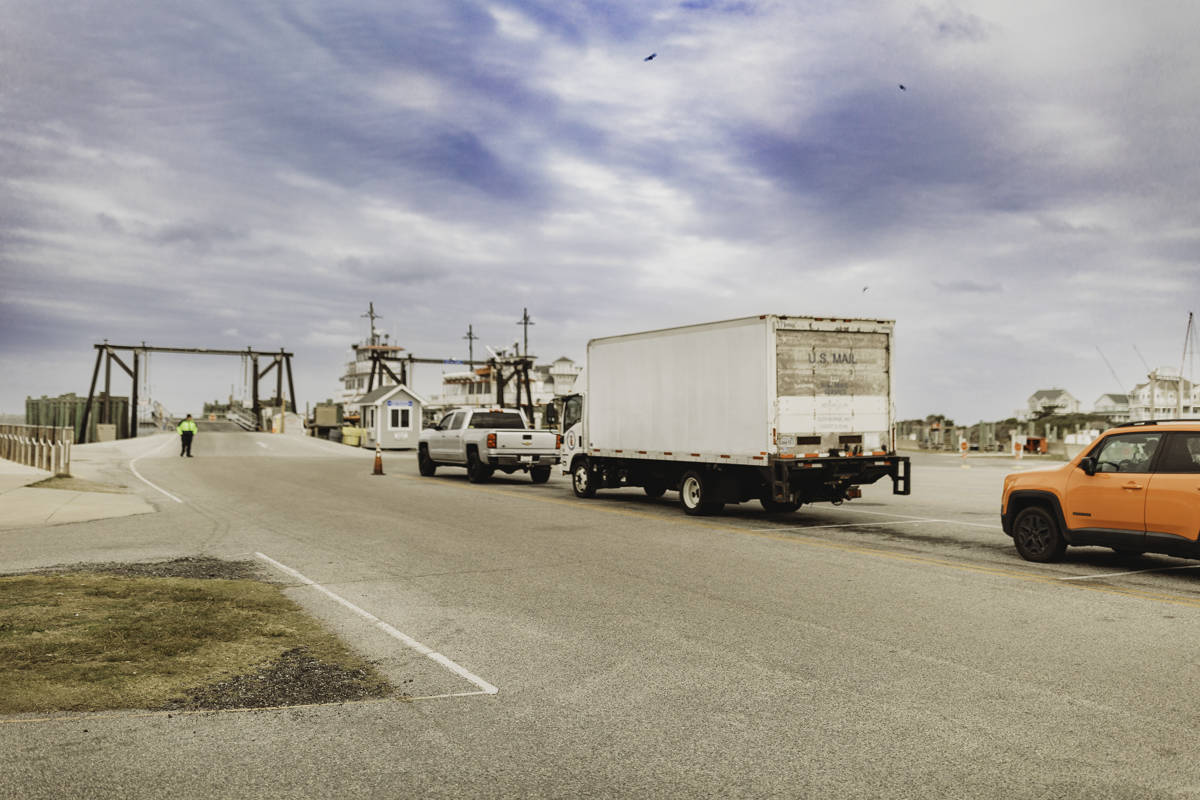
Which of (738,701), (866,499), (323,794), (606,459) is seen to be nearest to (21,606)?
(323,794)

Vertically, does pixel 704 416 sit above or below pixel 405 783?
above

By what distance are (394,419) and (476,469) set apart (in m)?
30.5

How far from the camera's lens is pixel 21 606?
7715 millimetres

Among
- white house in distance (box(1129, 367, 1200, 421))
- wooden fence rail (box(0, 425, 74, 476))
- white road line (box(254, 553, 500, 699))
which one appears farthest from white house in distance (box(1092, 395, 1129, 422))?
white road line (box(254, 553, 500, 699))

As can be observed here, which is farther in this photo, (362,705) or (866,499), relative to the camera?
(866,499)

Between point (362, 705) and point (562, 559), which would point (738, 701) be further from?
point (562, 559)

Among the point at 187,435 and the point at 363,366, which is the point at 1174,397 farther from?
the point at 363,366

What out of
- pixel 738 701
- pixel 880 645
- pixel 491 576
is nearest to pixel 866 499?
pixel 491 576

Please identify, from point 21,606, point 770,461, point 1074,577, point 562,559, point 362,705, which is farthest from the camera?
point 770,461

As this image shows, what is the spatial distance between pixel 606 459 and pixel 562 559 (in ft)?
28.4

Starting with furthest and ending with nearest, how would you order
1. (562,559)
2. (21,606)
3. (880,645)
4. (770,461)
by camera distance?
(770,461)
(562,559)
(21,606)
(880,645)

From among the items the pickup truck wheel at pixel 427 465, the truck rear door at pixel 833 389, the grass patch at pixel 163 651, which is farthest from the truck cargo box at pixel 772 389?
the pickup truck wheel at pixel 427 465

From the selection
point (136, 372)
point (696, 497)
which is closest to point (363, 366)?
point (136, 372)

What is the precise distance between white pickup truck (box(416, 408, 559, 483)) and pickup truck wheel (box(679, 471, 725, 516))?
912 cm
